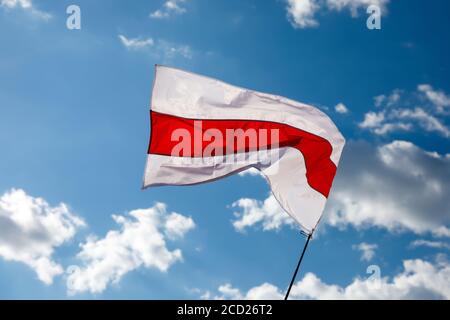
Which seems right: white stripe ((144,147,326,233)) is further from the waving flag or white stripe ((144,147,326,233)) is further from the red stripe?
the red stripe

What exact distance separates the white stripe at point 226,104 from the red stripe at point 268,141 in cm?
17

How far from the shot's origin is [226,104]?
55.0 ft

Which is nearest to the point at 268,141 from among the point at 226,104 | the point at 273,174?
the point at 273,174

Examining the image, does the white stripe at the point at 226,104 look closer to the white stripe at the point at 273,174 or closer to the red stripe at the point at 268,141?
the red stripe at the point at 268,141

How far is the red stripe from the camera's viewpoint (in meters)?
15.6

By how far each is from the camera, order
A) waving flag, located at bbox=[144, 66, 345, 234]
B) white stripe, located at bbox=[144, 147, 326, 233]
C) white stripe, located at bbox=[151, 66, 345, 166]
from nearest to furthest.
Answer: white stripe, located at bbox=[144, 147, 326, 233], waving flag, located at bbox=[144, 66, 345, 234], white stripe, located at bbox=[151, 66, 345, 166]

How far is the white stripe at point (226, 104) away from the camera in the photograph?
16062 mm

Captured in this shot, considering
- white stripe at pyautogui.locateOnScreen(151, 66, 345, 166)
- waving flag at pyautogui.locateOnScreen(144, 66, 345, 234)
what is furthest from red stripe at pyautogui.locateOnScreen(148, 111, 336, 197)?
white stripe at pyautogui.locateOnScreen(151, 66, 345, 166)

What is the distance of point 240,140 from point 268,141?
3.11 feet
